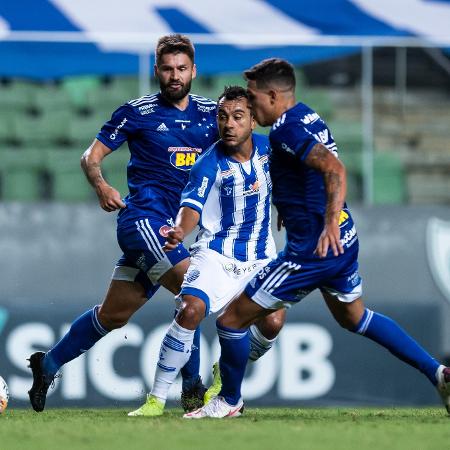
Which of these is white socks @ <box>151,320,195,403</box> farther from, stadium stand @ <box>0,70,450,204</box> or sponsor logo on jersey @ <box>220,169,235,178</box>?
stadium stand @ <box>0,70,450,204</box>

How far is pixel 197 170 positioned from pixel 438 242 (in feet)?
13.5

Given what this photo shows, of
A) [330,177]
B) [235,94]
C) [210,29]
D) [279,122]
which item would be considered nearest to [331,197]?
[330,177]

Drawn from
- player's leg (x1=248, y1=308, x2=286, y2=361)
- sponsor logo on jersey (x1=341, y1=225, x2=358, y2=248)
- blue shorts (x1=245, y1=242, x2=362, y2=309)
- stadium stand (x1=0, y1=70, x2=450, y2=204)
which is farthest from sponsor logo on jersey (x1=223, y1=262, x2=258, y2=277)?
stadium stand (x1=0, y1=70, x2=450, y2=204)

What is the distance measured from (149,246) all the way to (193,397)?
3.12 ft

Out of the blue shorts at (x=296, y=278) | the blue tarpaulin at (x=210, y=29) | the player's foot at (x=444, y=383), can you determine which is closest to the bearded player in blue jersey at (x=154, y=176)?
the blue shorts at (x=296, y=278)

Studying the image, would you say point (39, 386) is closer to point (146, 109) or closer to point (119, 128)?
point (119, 128)

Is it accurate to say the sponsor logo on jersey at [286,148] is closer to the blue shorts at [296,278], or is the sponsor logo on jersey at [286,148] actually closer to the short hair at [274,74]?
the short hair at [274,74]

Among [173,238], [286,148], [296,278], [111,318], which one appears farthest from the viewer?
[111,318]

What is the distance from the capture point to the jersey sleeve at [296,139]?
19.8 feet

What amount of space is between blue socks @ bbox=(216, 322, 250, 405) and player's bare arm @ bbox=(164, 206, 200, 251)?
1.62 feet

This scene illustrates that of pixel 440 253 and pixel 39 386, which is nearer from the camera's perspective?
pixel 39 386

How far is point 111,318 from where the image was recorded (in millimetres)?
7285

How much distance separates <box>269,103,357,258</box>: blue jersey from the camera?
6.07m

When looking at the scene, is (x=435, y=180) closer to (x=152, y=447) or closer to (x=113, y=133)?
(x=113, y=133)
